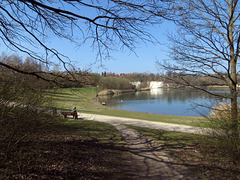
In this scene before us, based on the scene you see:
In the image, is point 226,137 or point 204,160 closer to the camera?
point 226,137

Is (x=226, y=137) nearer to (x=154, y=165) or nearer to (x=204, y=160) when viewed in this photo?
(x=204, y=160)

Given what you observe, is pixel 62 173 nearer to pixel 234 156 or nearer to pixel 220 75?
pixel 234 156

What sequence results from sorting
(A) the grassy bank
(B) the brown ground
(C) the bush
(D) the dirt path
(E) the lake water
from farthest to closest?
1. (E) the lake water
2. (A) the grassy bank
3. (C) the bush
4. (D) the dirt path
5. (B) the brown ground

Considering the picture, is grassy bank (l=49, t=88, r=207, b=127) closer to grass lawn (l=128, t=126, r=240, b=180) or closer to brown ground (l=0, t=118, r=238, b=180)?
grass lawn (l=128, t=126, r=240, b=180)

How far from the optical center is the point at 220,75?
22.2ft

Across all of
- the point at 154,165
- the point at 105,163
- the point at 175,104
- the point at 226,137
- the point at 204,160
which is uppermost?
the point at 226,137

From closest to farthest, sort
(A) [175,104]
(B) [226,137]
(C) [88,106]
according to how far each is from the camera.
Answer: (B) [226,137], (C) [88,106], (A) [175,104]

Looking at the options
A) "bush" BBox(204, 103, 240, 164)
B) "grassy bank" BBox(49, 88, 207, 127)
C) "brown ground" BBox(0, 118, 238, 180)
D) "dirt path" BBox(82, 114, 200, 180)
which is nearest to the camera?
"brown ground" BBox(0, 118, 238, 180)

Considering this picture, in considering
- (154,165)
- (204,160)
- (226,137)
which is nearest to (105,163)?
(154,165)

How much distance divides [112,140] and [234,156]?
4470 mm

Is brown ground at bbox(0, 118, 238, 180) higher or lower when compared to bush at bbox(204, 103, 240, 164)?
lower

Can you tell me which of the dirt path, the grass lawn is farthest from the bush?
the dirt path

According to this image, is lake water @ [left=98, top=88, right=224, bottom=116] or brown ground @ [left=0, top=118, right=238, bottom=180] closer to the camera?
brown ground @ [left=0, top=118, right=238, bottom=180]

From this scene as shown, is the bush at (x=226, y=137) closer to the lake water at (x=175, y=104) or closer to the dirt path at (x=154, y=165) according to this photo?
the lake water at (x=175, y=104)
